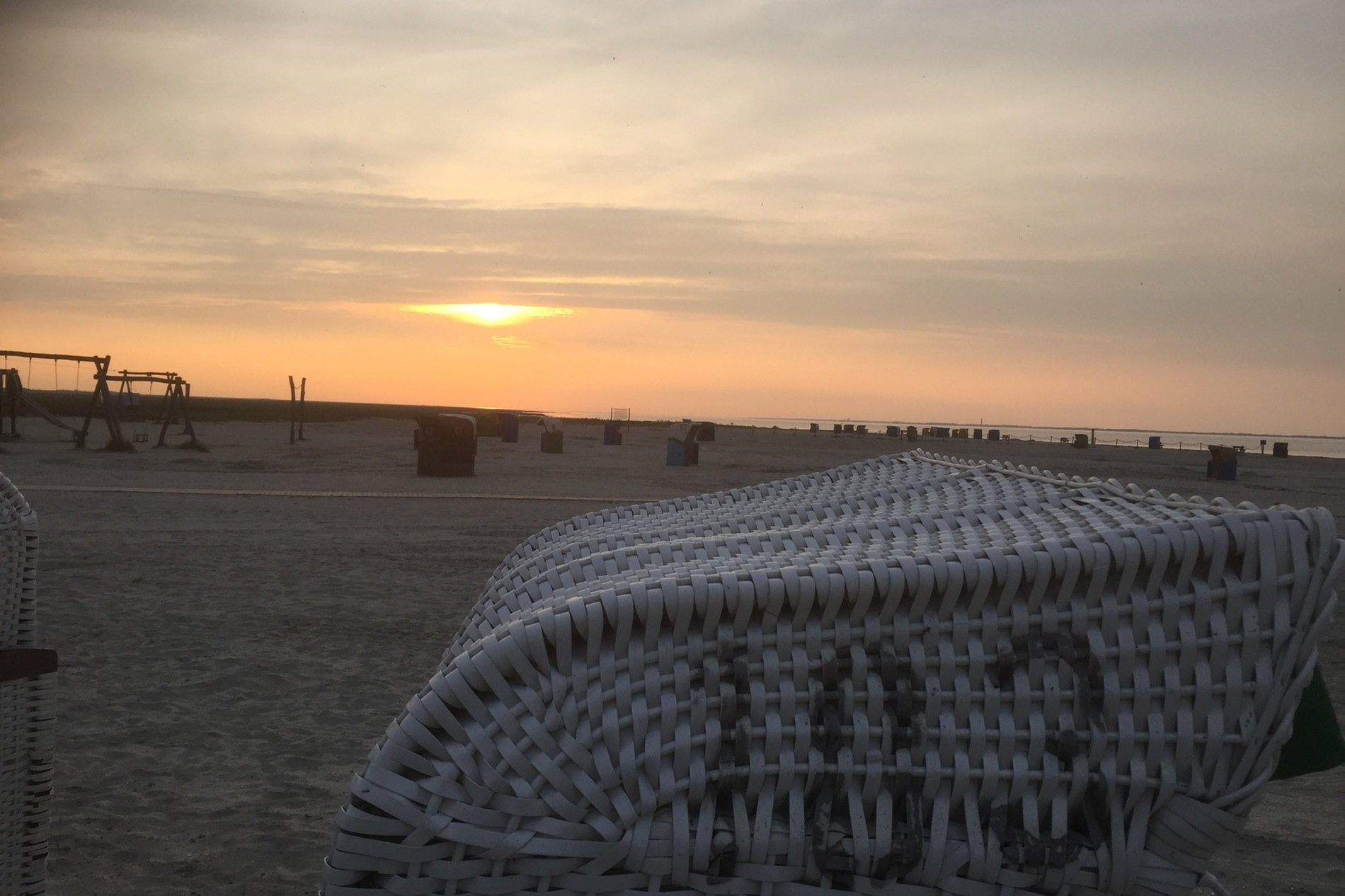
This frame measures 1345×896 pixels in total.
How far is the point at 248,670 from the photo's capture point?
15.6 ft

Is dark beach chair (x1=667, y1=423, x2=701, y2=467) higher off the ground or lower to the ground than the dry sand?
higher

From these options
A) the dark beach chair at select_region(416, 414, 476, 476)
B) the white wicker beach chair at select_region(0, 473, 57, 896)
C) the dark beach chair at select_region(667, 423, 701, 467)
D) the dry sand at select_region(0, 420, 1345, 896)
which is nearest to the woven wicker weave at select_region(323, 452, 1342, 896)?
the white wicker beach chair at select_region(0, 473, 57, 896)

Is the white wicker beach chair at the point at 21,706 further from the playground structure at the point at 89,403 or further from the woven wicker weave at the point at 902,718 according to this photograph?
the playground structure at the point at 89,403

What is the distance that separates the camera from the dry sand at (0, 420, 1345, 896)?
297 cm

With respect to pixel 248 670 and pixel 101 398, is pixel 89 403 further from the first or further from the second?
pixel 248 670

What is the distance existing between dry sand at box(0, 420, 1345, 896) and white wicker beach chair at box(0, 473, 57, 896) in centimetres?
67

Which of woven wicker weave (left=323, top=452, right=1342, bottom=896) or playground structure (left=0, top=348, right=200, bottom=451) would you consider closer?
woven wicker weave (left=323, top=452, right=1342, bottom=896)

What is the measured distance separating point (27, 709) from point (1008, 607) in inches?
75.5

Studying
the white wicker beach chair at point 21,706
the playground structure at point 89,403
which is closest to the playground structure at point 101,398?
the playground structure at point 89,403

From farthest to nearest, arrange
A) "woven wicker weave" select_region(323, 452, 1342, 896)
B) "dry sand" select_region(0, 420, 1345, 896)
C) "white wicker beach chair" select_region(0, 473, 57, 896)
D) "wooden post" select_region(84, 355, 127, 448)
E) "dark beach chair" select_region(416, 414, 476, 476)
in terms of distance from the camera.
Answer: "wooden post" select_region(84, 355, 127, 448)
"dark beach chair" select_region(416, 414, 476, 476)
"dry sand" select_region(0, 420, 1345, 896)
"white wicker beach chair" select_region(0, 473, 57, 896)
"woven wicker weave" select_region(323, 452, 1342, 896)

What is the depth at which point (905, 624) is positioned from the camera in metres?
1.46

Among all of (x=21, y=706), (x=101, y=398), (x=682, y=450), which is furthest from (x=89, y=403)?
(x=21, y=706)

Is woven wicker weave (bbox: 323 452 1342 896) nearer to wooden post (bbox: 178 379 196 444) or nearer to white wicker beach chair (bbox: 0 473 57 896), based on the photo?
white wicker beach chair (bbox: 0 473 57 896)

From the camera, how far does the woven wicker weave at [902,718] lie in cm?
136
